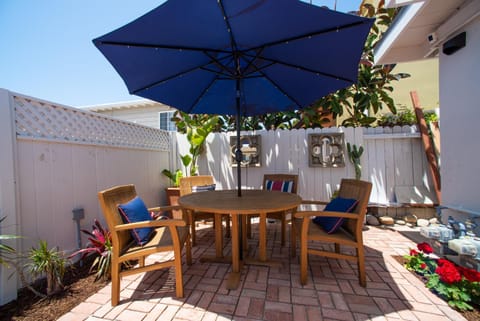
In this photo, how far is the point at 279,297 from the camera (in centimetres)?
197

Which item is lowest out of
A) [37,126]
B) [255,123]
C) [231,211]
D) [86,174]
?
[231,211]

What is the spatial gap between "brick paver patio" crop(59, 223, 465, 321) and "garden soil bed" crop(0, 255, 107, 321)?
0.11 meters

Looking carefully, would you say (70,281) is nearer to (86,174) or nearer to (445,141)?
(86,174)

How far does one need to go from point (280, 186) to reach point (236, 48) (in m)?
2.21

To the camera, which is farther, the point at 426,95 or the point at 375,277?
the point at 426,95

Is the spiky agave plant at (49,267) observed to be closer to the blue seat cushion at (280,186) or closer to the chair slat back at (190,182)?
the chair slat back at (190,182)

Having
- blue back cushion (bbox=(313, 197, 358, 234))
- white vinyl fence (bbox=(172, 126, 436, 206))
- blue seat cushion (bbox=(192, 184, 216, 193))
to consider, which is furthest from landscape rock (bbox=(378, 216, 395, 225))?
blue seat cushion (bbox=(192, 184, 216, 193))

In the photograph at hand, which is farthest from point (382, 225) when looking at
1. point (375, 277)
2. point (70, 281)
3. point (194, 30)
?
point (70, 281)

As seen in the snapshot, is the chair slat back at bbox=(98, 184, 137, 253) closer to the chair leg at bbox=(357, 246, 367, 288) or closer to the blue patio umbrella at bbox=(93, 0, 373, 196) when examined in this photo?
the blue patio umbrella at bbox=(93, 0, 373, 196)

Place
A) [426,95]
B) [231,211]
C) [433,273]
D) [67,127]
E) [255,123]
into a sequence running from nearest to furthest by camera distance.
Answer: [231,211] < [433,273] < [67,127] < [255,123] < [426,95]

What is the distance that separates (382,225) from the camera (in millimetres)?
3939

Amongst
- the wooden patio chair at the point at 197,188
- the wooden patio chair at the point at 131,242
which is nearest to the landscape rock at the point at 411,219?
the wooden patio chair at the point at 197,188

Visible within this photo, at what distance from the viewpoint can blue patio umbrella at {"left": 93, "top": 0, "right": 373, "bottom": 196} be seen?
1.62 m

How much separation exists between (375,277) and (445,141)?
6.99 ft
